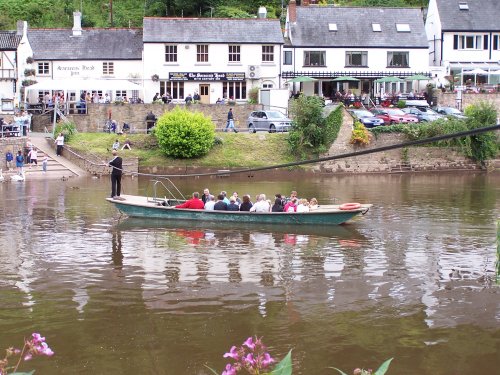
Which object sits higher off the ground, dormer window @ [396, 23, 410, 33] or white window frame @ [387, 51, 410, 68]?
dormer window @ [396, 23, 410, 33]

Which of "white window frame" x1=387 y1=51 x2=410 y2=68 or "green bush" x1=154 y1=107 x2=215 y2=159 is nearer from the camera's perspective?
"green bush" x1=154 y1=107 x2=215 y2=159

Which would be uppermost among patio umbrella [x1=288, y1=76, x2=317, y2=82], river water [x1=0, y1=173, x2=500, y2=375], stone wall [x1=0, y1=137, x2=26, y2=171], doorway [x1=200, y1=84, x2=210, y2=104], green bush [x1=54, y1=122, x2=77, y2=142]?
patio umbrella [x1=288, y1=76, x2=317, y2=82]

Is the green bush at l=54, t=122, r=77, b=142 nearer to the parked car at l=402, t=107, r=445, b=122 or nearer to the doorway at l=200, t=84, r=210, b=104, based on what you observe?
the doorway at l=200, t=84, r=210, b=104

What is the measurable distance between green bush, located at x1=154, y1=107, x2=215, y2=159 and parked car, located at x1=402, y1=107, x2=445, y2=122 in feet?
42.6

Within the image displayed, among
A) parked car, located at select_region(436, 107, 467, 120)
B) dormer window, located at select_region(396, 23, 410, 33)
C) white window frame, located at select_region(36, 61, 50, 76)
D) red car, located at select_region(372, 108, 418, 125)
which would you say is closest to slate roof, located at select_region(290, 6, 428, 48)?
dormer window, located at select_region(396, 23, 410, 33)

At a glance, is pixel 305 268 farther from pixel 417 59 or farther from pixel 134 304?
pixel 417 59

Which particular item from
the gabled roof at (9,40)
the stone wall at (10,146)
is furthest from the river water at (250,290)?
the gabled roof at (9,40)

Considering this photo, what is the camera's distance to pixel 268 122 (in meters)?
49.0

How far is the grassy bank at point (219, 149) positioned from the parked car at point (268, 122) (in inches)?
47.7

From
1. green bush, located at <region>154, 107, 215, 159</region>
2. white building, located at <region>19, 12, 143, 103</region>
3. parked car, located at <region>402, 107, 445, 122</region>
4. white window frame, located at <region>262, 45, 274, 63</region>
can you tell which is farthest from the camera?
white window frame, located at <region>262, 45, 274, 63</region>

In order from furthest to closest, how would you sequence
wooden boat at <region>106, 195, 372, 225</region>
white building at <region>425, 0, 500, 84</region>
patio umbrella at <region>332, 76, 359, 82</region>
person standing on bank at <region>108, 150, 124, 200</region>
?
white building at <region>425, 0, 500, 84</region>, patio umbrella at <region>332, 76, 359, 82</region>, person standing on bank at <region>108, 150, 124, 200</region>, wooden boat at <region>106, 195, 372, 225</region>

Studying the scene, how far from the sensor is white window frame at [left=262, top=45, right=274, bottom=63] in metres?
56.7

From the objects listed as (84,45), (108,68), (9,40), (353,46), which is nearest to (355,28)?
A: (353,46)

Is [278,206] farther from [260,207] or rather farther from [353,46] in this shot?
[353,46]
